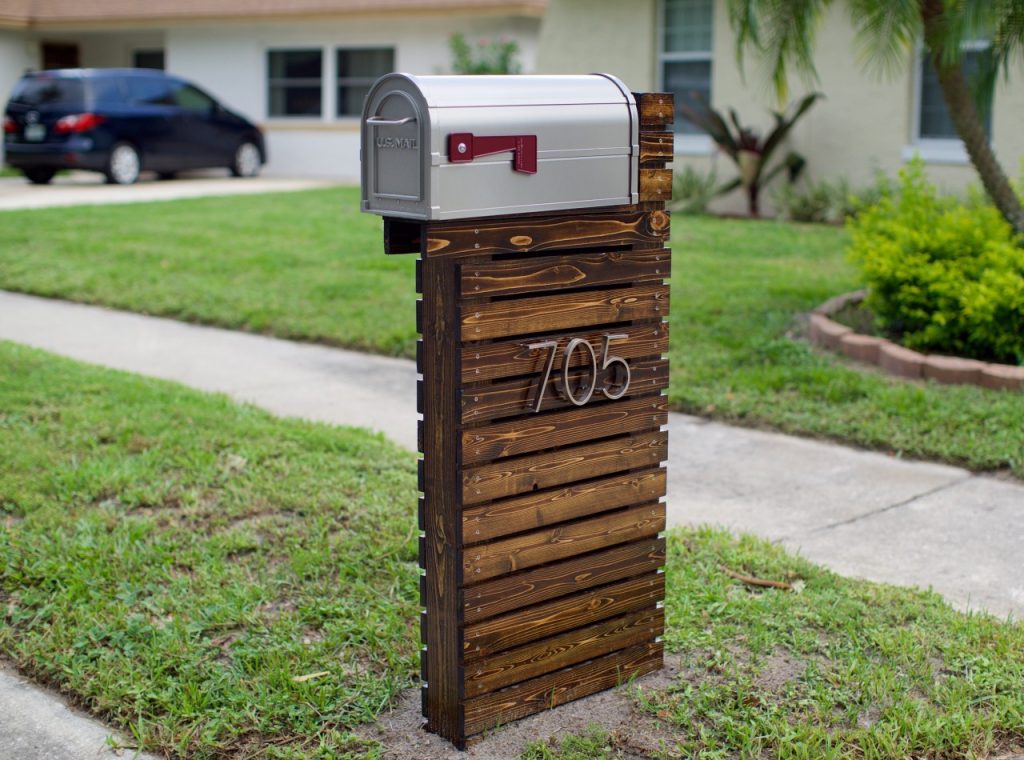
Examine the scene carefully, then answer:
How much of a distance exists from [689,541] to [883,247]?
3325mm

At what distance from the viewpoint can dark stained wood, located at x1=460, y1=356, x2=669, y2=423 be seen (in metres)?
3.14

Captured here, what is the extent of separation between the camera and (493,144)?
117 inches

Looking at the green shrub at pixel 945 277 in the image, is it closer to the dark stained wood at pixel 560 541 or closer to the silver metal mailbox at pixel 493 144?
the dark stained wood at pixel 560 541

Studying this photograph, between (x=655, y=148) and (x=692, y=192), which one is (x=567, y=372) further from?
(x=692, y=192)

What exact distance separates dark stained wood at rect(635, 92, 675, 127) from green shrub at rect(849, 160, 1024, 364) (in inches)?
148

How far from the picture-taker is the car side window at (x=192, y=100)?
19.9m

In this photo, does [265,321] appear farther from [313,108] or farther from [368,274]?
[313,108]

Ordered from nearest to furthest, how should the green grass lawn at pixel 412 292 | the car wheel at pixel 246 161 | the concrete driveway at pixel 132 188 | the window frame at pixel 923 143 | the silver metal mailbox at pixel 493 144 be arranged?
the silver metal mailbox at pixel 493 144 < the green grass lawn at pixel 412 292 < the window frame at pixel 923 143 < the concrete driveway at pixel 132 188 < the car wheel at pixel 246 161

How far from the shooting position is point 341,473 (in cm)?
529

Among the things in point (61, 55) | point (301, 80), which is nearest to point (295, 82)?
point (301, 80)

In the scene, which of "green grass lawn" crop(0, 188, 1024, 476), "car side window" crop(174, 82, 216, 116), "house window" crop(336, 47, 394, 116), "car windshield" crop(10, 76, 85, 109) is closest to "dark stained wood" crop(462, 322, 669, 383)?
"green grass lawn" crop(0, 188, 1024, 476)

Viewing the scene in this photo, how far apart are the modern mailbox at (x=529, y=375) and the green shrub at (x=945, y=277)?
12.3 ft

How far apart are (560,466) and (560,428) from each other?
0.34ft

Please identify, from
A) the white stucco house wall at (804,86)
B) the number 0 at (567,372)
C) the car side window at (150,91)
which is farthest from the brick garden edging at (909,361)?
the car side window at (150,91)
